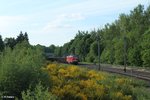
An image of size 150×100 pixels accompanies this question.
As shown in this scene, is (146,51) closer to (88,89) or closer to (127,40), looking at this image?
(127,40)

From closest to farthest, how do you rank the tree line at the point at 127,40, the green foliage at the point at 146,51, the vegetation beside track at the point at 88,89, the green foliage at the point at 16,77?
the green foliage at the point at 16,77, the vegetation beside track at the point at 88,89, the green foliage at the point at 146,51, the tree line at the point at 127,40

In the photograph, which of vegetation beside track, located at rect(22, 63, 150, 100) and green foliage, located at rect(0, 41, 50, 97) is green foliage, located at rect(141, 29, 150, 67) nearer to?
vegetation beside track, located at rect(22, 63, 150, 100)

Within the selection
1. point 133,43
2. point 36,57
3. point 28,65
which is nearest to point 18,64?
point 28,65

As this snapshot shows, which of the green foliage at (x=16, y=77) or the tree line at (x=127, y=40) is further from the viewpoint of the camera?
the tree line at (x=127, y=40)

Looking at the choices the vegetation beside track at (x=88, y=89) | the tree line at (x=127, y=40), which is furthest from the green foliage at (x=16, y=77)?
the tree line at (x=127, y=40)

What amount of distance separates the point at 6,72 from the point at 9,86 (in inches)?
17.7

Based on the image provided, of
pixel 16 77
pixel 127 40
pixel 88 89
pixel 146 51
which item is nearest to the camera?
pixel 16 77

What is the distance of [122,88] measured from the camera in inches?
817

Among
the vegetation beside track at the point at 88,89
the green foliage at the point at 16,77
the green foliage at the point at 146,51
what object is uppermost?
the green foliage at the point at 146,51

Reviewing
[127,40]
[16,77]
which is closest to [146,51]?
[127,40]

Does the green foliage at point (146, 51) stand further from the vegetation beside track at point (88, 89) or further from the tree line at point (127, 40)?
the vegetation beside track at point (88, 89)

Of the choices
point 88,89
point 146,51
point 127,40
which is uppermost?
point 127,40

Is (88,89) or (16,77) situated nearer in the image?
(16,77)

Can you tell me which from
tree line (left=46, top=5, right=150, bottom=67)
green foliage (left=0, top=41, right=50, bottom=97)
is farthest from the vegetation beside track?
tree line (left=46, top=5, right=150, bottom=67)
